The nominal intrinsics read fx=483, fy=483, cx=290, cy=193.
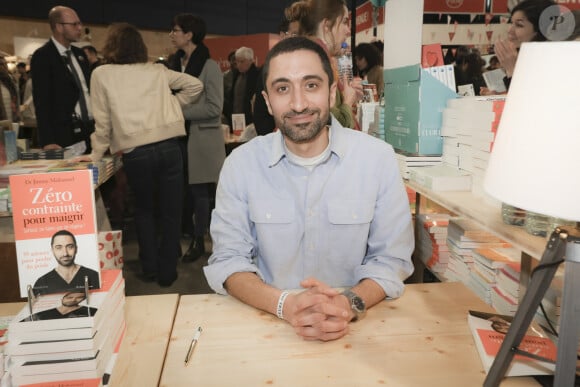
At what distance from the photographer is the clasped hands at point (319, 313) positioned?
1.23 metres

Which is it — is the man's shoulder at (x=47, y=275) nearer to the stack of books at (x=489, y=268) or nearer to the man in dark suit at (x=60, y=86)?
the stack of books at (x=489, y=268)

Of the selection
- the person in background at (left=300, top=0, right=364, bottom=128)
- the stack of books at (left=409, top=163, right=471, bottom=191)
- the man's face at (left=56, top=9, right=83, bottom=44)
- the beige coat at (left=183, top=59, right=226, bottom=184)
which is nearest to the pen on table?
the stack of books at (left=409, top=163, right=471, bottom=191)

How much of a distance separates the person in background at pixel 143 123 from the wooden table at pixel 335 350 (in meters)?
2.11

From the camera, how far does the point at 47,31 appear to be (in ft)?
32.9

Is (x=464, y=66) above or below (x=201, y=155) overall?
above

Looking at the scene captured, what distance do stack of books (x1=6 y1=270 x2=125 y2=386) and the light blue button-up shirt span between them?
26.3 inches

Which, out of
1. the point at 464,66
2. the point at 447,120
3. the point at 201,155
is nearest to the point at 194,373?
the point at 447,120

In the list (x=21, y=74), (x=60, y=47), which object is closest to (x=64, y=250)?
(x=60, y=47)

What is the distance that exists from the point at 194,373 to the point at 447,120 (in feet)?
5.26

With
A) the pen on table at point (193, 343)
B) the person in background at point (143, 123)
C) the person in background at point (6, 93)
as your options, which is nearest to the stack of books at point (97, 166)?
the person in background at point (143, 123)

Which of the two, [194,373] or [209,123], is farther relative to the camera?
[209,123]

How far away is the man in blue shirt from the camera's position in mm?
1745

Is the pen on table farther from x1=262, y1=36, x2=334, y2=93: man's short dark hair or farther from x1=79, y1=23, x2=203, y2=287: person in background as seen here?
x1=79, y1=23, x2=203, y2=287: person in background

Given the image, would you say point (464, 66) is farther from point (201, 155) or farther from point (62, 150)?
point (62, 150)
